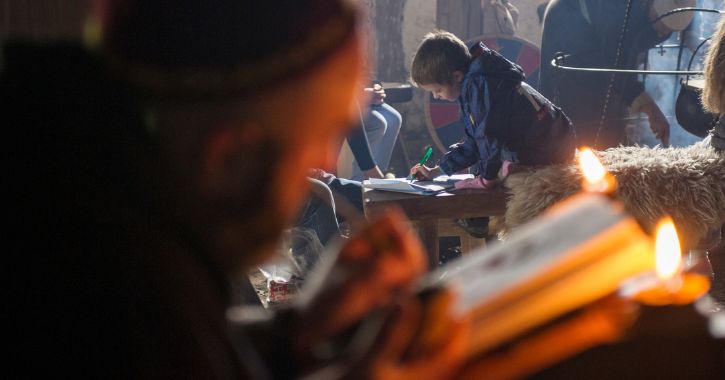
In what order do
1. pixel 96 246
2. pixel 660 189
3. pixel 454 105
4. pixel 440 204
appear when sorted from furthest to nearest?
pixel 454 105 < pixel 440 204 < pixel 660 189 < pixel 96 246

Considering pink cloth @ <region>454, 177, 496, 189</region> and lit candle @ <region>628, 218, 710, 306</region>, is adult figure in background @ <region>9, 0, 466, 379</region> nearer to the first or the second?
lit candle @ <region>628, 218, 710, 306</region>

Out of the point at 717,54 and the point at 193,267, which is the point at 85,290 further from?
the point at 717,54

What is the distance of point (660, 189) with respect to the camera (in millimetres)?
3635

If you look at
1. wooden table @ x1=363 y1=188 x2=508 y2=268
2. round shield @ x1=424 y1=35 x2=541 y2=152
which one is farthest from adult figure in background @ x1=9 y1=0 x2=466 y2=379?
round shield @ x1=424 y1=35 x2=541 y2=152

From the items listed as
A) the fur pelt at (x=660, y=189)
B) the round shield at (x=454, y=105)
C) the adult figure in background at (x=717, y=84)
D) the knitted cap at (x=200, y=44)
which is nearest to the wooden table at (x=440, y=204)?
the fur pelt at (x=660, y=189)

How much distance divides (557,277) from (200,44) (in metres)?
0.50

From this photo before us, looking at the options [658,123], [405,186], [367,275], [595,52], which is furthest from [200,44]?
[595,52]

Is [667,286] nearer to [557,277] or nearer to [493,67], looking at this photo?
[557,277]

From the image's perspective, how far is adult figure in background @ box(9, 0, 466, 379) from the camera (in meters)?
0.84

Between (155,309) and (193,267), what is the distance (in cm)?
A: 8

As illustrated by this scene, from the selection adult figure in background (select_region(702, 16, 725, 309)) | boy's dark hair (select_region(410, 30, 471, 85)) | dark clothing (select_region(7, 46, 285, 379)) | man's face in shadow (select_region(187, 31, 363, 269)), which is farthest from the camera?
boy's dark hair (select_region(410, 30, 471, 85))

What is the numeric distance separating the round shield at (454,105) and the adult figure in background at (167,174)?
7201mm

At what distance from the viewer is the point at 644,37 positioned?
6828 mm

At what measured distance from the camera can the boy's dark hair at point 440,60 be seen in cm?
435
